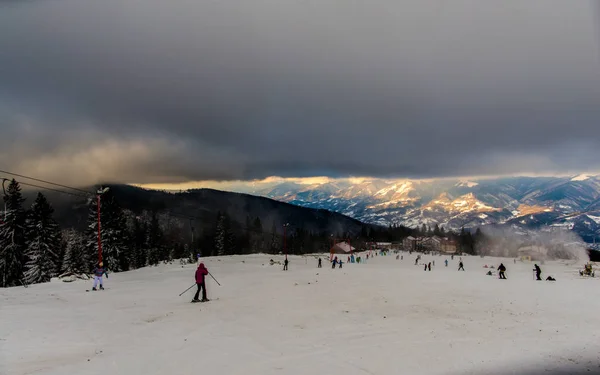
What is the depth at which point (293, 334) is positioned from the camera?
41.6 ft

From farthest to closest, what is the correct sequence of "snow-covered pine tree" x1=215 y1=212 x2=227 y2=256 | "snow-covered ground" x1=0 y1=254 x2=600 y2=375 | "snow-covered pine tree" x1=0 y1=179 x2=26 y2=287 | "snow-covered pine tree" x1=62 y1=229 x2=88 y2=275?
"snow-covered pine tree" x1=215 y1=212 x2=227 y2=256 → "snow-covered pine tree" x1=62 y1=229 x2=88 y2=275 → "snow-covered pine tree" x1=0 y1=179 x2=26 y2=287 → "snow-covered ground" x1=0 y1=254 x2=600 y2=375

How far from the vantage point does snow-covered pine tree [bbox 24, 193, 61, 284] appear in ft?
164

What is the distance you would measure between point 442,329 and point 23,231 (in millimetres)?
59965

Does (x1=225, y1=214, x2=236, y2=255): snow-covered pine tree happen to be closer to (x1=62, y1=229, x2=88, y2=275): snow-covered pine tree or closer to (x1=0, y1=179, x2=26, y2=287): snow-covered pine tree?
(x1=62, y1=229, x2=88, y2=275): snow-covered pine tree

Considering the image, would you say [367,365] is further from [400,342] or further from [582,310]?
[582,310]

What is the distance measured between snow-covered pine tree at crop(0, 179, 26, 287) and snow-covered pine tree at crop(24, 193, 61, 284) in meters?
0.82

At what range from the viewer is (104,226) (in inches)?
2329

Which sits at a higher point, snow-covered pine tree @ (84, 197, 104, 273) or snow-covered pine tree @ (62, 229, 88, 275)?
snow-covered pine tree @ (84, 197, 104, 273)

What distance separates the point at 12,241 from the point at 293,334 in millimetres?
55406

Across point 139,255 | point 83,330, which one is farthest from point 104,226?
point 83,330

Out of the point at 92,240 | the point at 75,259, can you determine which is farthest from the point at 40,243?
the point at 75,259

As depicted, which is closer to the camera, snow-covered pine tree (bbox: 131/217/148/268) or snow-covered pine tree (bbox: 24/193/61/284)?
snow-covered pine tree (bbox: 24/193/61/284)

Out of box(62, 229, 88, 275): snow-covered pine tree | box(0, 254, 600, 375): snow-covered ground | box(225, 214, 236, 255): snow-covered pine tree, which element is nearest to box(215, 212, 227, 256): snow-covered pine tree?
box(225, 214, 236, 255): snow-covered pine tree

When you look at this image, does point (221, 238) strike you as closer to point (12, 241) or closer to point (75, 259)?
point (75, 259)
